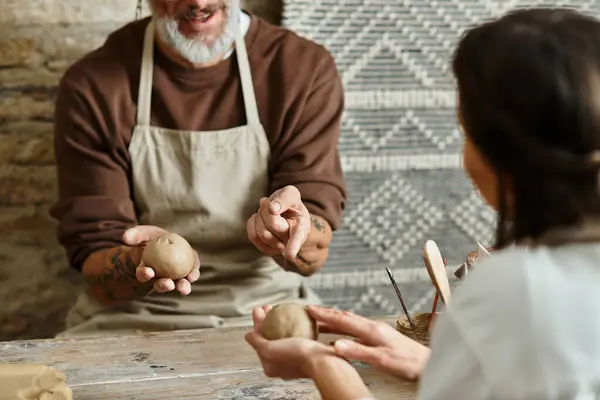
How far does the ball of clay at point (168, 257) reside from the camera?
1.47m

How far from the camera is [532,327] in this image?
2.37 ft

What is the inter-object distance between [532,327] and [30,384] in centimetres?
66

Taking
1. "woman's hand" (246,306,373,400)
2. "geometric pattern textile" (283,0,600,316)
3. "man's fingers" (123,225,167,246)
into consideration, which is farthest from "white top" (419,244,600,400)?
"geometric pattern textile" (283,0,600,316)

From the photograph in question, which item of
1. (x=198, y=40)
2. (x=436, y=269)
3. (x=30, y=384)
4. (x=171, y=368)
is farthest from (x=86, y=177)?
(x=436, y=269)

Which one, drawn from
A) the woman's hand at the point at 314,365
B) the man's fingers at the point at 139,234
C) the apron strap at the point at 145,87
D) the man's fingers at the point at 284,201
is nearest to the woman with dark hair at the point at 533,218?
the woman's hand at the point at 314,365

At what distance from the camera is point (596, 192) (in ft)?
2.52

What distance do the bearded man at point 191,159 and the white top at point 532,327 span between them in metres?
1.00

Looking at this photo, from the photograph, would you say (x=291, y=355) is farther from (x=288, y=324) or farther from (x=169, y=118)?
(x=169, y=118)

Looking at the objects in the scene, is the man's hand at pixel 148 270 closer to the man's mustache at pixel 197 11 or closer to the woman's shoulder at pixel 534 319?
the man's mustache at pixel 197 11

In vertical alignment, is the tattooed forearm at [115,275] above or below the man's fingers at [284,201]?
below

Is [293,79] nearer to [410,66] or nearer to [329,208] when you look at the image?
[329,208]

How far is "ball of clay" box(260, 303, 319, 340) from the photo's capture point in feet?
3.46

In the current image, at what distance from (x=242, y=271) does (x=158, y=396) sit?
0.71 metres

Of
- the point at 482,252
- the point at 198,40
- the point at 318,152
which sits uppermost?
the point at 198,40
